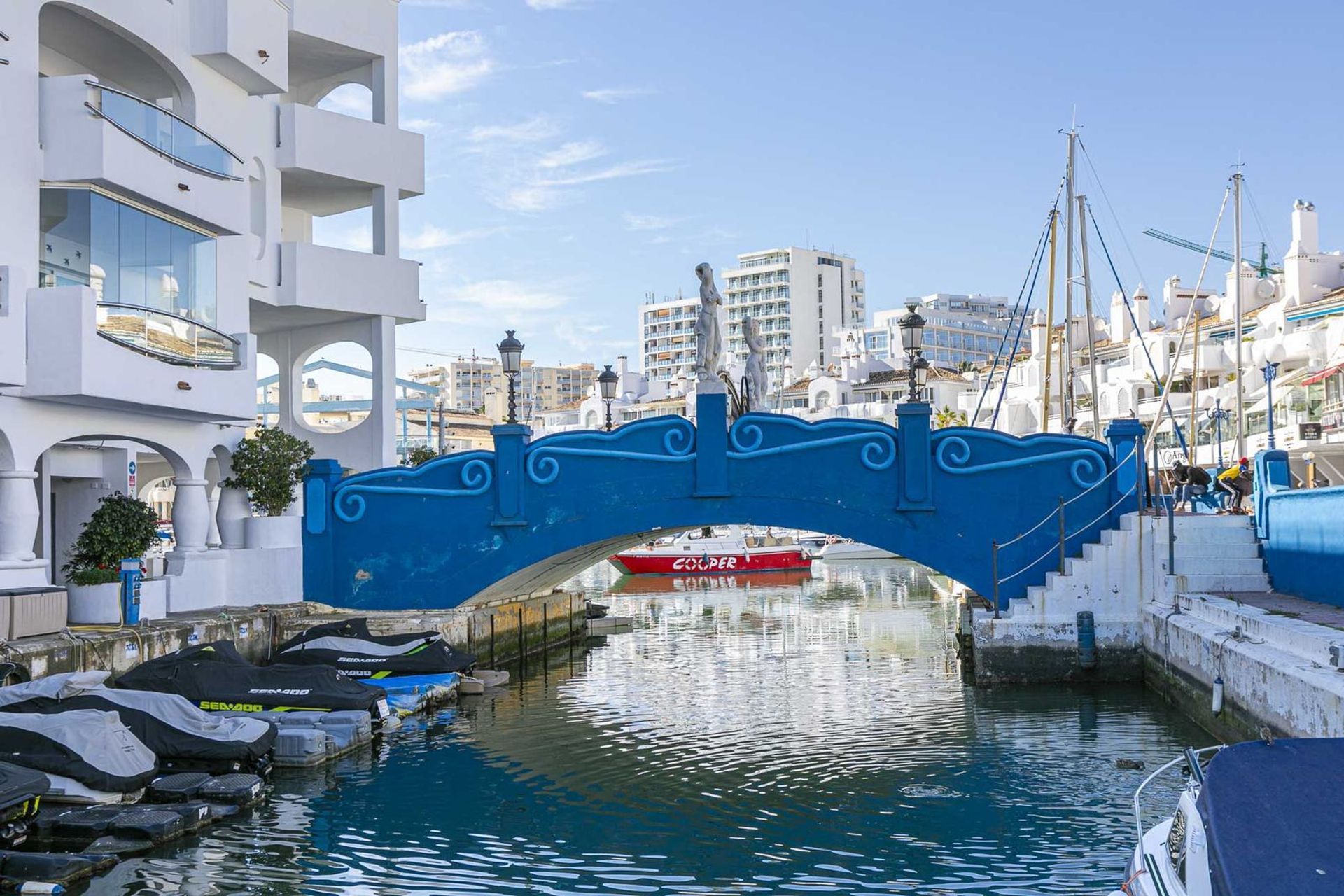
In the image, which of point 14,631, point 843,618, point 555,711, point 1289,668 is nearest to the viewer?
point 1289,668

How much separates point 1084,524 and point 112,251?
691 inches

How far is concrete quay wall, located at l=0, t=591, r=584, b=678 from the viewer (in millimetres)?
18906

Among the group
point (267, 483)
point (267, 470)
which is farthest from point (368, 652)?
point (267, 470)

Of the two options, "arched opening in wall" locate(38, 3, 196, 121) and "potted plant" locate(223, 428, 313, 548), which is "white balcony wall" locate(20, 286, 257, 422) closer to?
"potted plant" locate(223, 428, 313, 548)

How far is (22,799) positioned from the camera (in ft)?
41.8

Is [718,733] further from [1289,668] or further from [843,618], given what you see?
[843,618]

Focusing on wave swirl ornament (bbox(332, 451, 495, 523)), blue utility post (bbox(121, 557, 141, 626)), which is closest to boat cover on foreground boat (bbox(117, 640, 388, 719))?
blue utility post (bbox(121, 557, 141, 626))

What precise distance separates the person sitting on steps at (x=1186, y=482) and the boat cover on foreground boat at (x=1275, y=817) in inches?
739

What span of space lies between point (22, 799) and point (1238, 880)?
10786mm

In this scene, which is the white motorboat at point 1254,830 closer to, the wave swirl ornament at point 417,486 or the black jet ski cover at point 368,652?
the black jet ski cover at point 368,652

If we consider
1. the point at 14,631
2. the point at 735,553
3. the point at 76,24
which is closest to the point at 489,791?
Answer: the point at 14,631

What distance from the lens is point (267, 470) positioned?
2616 cm

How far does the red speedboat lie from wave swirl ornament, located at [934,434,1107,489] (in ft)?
121

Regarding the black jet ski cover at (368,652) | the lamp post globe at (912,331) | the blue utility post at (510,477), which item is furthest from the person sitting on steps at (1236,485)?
the black jet ski cover at (368,652)
